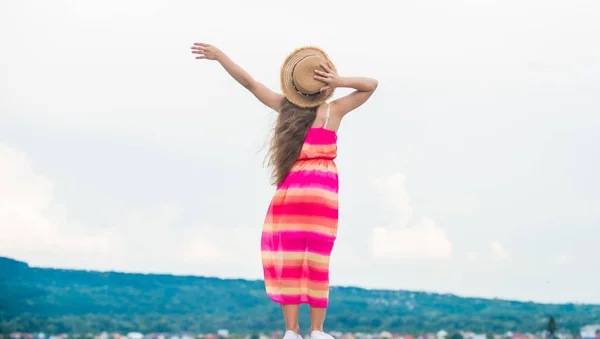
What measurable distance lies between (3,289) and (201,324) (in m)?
1.80

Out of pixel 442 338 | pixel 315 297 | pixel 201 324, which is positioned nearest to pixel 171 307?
Result: pixel 201 324

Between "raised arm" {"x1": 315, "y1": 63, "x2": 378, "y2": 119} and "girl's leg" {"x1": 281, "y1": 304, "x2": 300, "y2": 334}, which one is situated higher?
"raised arm" {"x1": 315, "y1": 63, "x2": 378, "y2": 119}

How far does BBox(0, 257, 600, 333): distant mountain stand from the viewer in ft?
26.1

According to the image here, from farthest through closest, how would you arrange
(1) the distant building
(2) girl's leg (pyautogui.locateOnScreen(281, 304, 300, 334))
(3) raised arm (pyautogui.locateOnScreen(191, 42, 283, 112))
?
(1) the distant building < (3) raised arm (pyautogui.locateOnScreen(191, 42, 283, 112)) < (2) girl's leg (pyautogui.locateOnScreen(281, 304, 300, 334))

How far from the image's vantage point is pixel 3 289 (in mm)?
8109

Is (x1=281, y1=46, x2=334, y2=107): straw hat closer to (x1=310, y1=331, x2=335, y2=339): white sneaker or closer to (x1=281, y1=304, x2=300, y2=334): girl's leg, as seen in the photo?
(x1=281, y1=304, x2=300, y2=334): girl's leg

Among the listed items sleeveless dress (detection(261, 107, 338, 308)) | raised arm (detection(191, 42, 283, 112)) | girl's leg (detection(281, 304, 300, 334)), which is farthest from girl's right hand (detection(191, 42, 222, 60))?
girl's leg (detection(281, 304, 300, 334))

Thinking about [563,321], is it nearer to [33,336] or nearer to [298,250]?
[298,250]

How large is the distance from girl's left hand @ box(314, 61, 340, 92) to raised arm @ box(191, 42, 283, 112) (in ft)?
0.92

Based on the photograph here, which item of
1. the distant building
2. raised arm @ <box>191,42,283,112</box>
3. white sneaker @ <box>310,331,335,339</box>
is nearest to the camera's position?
white sneaker @ <box>310,331,335,339</box>

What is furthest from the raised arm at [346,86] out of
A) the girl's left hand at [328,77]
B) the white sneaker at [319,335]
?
the white sneaker at [319,335]

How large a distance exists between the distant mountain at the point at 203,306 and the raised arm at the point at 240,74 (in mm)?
3021

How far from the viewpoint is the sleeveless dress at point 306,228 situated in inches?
201

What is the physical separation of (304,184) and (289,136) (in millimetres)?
295
